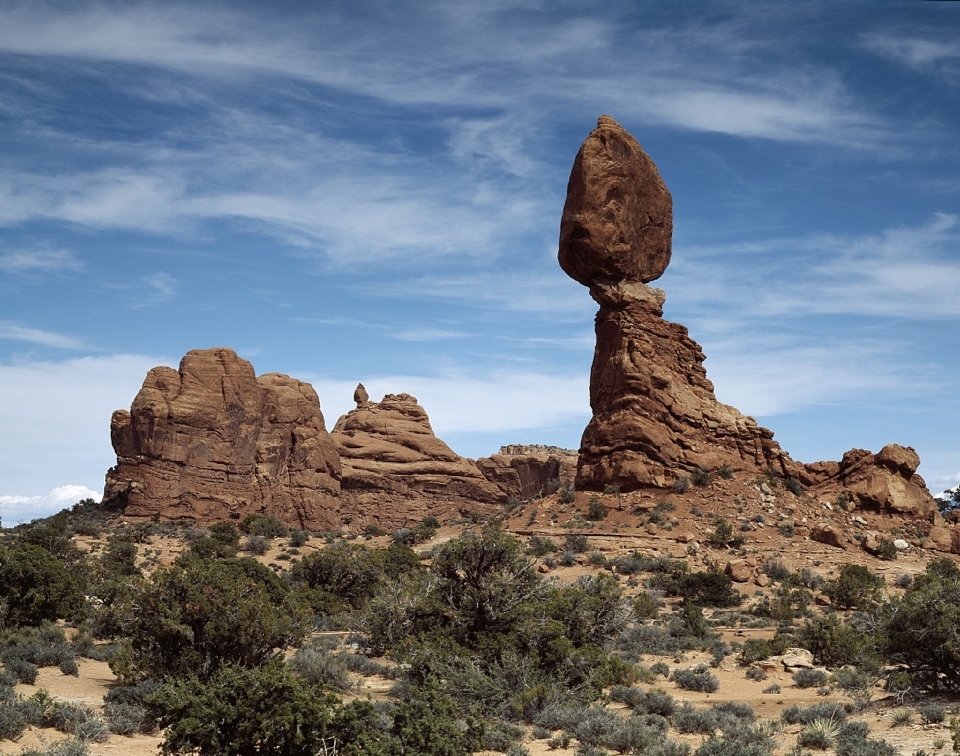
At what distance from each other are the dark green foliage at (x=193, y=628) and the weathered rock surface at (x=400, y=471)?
48.3 meters

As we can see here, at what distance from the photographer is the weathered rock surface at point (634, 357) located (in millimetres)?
41344

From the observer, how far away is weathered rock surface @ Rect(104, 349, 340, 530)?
172ft

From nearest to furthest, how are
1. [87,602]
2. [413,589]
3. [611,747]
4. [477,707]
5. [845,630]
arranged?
[611,747]
[477,707]
[413,589]
[845,630]
[87,602]

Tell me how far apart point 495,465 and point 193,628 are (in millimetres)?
66060

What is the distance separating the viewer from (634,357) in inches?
1629

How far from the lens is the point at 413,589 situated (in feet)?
58.1

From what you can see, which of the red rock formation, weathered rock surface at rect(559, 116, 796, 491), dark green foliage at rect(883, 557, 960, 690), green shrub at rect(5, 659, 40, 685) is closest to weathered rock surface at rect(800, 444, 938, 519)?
the red rock formation

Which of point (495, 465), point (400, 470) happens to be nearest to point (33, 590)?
point (400, 470)

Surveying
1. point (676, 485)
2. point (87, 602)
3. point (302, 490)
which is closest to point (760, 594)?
point (676, 485)

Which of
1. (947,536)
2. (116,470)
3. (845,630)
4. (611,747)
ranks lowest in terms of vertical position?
(611,747)

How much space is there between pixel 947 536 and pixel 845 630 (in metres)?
23.0

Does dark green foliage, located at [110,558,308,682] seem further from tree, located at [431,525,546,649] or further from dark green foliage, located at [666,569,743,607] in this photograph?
dark green foliage, located at [666,569,743,607]

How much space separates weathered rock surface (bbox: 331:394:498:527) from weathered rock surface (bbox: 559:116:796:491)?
2522 cm

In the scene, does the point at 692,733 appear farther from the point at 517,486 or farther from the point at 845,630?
the point at 517,486
